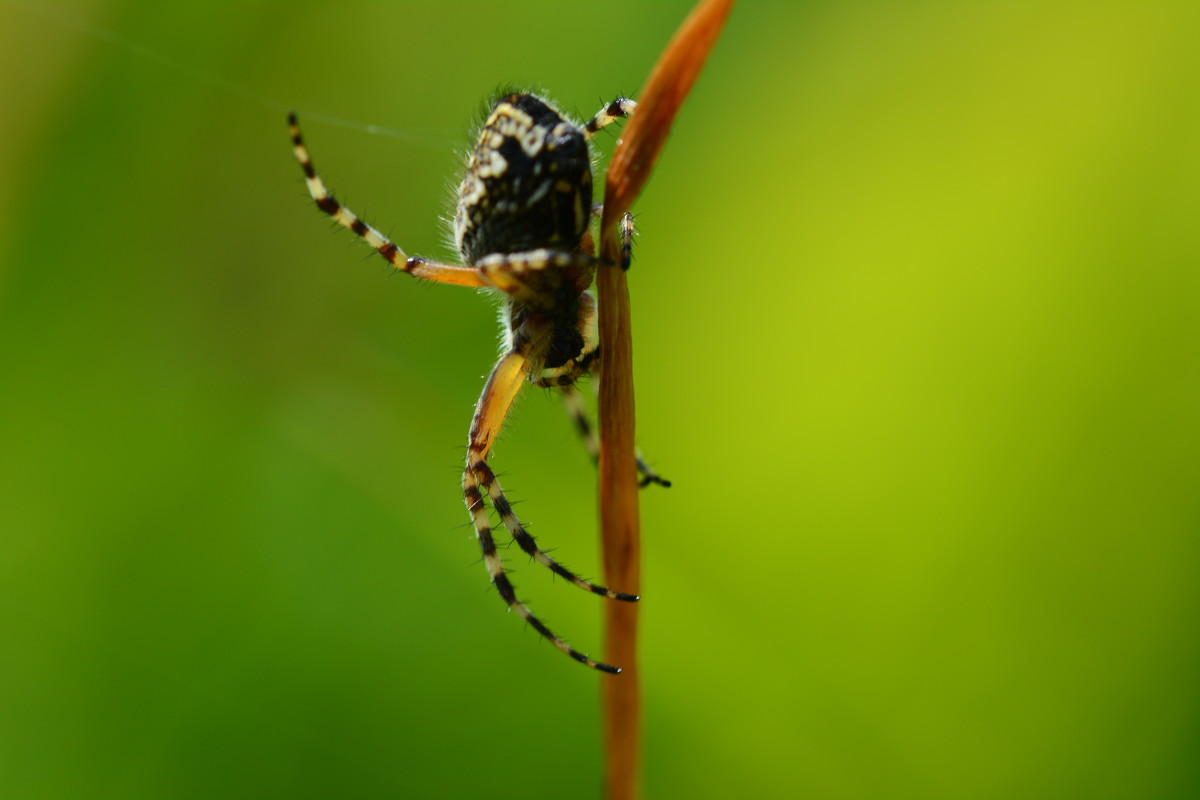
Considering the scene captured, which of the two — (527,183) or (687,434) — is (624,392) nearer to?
(527,183)

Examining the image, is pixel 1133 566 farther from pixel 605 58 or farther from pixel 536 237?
pixel 605 58

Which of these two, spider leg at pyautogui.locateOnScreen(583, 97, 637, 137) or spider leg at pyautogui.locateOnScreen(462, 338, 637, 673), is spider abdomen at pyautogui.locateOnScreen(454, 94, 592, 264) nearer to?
spider leg at pyautogui.locateOnScreen(583, 97, 637, 137)

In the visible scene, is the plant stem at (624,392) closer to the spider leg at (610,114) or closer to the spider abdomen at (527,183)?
the spider abdomen at (527,183)

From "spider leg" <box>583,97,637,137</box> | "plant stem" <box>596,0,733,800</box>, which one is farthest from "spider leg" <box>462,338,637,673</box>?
"plant stem" <box>596,0,733,800</box>

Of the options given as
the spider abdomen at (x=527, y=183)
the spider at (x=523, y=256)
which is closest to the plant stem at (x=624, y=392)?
the spider at (x=523, y=256)

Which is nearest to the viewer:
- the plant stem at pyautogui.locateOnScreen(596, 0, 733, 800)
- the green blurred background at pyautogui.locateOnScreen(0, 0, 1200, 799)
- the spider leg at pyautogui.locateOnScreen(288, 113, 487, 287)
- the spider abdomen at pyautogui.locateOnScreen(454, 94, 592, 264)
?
the plant stem at pyautogui.locateOnScreen(596, 0, 733, 800)

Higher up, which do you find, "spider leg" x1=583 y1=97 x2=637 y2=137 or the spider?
"spider leg" x1=583 y1=97 x2=637 y2=137

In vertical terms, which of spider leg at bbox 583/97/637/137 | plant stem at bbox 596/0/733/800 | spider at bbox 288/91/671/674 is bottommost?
plant stem at bbox 596/0/733/800

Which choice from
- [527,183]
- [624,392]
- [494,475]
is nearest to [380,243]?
[527,183]

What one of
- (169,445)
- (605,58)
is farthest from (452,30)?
(169,445)
